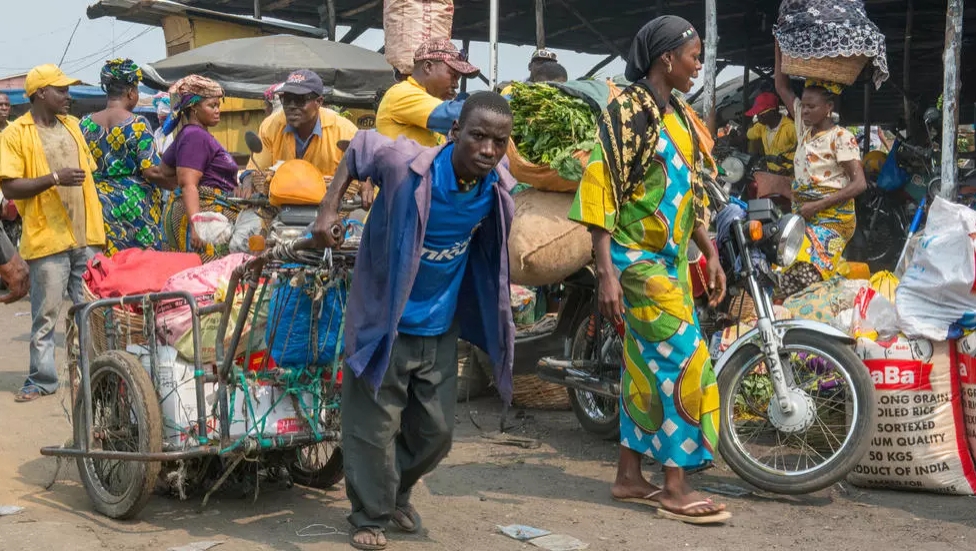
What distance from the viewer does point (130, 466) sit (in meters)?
4.43

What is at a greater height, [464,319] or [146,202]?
[146,202]

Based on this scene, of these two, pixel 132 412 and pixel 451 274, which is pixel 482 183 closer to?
pixel 451 274

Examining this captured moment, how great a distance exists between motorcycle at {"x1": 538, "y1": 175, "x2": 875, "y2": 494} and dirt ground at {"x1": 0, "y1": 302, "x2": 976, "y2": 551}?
0.73 feet

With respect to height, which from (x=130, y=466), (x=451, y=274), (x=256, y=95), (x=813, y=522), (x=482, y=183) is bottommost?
(x=813, y=522)

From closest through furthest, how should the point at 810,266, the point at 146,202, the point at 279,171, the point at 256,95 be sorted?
the point at 279,171, the point at 810,266, the point at 146,202, the point at 256,95

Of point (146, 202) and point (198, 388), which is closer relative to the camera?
point (198, 388)

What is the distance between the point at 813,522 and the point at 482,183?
1988 mm

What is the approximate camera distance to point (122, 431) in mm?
4609

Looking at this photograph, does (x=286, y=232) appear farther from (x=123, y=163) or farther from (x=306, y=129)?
(x=123, y=163)

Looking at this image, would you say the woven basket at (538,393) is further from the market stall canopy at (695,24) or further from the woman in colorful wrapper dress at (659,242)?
the market stall canopy at (695,24)

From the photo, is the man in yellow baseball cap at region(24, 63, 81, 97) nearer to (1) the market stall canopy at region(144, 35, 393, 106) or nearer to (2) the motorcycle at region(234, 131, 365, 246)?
(2) the motorcycle at region(234, 131, 365, 246)

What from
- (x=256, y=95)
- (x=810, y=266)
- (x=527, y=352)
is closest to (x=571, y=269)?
(x=527, y=352)

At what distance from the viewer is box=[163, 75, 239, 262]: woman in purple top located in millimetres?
6746

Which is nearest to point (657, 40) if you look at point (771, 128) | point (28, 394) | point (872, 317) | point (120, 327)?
point (872, 317)
